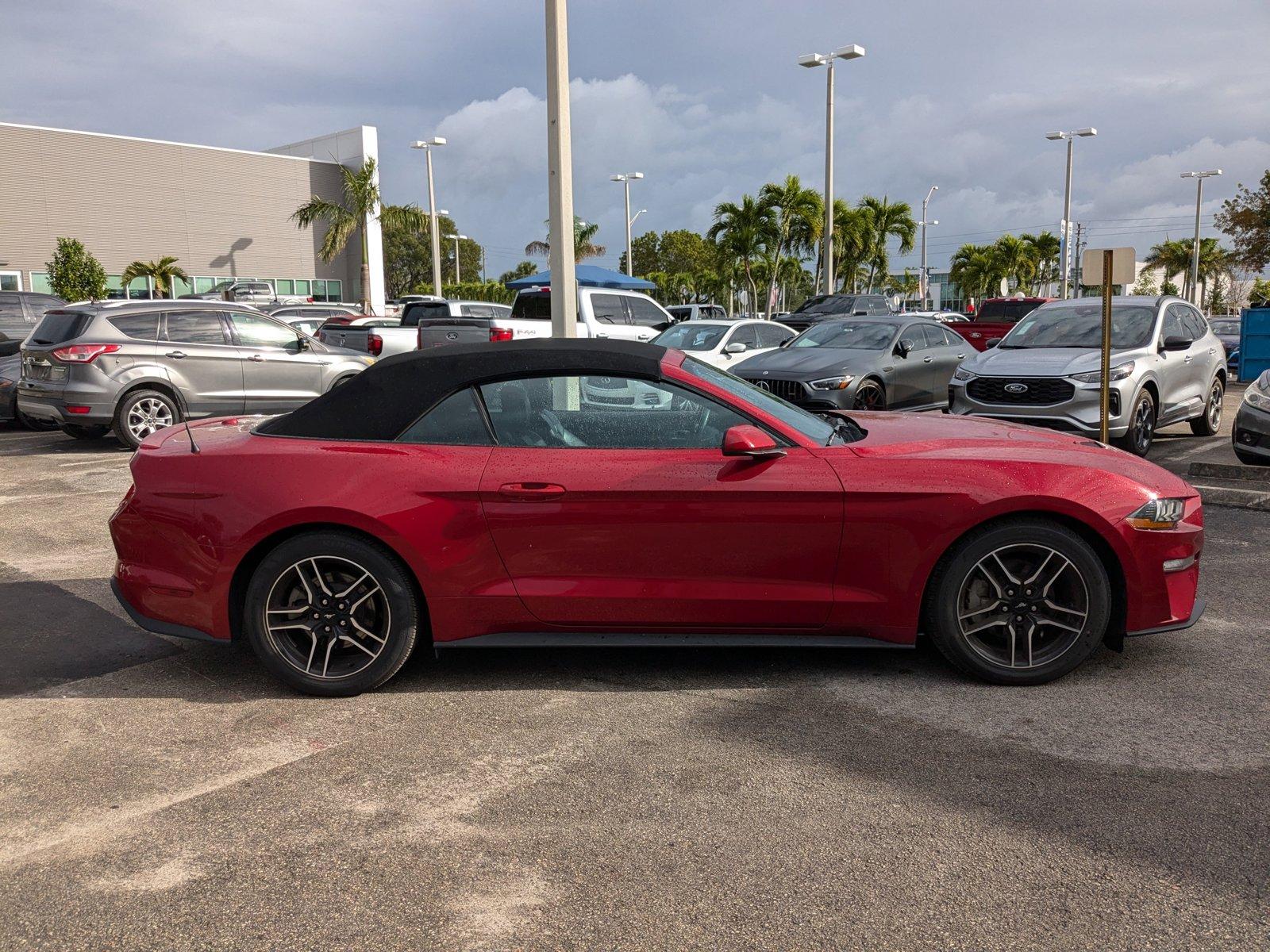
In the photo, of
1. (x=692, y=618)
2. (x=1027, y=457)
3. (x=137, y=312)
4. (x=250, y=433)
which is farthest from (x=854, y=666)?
(x=137, y=312)

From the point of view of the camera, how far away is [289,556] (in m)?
4.53

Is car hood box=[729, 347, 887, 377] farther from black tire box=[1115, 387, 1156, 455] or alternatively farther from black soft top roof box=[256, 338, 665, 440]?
black soft top roof box=[256, 338, 665, 440]

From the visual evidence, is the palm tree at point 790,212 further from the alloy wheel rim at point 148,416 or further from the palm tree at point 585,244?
the alloy wheel rim at point 148,416

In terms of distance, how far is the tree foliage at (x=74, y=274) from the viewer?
4197cm

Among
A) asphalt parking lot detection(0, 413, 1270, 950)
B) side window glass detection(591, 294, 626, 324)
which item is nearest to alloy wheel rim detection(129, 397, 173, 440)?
side window glass detection(591, 294, 626, 324)

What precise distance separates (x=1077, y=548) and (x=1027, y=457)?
0.43 metres

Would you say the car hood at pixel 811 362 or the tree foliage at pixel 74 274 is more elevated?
the tree foliage at pixel 74 274

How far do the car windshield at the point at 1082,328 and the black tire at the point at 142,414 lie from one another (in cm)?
957

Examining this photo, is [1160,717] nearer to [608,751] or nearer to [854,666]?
[854,666]

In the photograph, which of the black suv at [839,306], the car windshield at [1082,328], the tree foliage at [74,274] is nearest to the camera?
the car windshield at [1082,328]

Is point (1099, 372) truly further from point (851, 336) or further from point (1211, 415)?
point (851, 336)

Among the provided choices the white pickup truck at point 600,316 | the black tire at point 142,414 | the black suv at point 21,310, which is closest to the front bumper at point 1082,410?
the white pickup truck at point 600,316

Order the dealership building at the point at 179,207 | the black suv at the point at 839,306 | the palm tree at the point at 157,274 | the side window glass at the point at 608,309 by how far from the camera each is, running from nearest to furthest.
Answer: the side window glass at the point at 608,309 < the black suv at the point at 839,306 < the palm tree at the point at 157,274 < the dealership building at the point at 179,207

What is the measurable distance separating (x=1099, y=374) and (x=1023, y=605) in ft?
24.5
